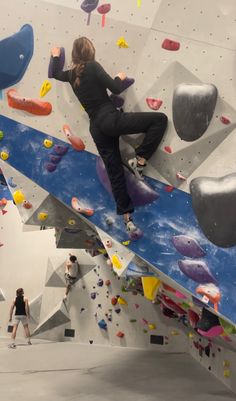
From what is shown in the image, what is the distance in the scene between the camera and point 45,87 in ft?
12.9

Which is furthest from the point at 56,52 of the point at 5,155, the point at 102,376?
the point at 102,376

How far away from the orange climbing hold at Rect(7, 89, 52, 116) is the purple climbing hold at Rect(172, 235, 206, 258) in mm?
1580

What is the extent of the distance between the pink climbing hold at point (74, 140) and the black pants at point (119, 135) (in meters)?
0.23

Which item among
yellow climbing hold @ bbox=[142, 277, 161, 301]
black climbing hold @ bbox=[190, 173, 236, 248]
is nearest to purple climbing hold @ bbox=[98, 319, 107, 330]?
yellow climbing hold @ bbox=[142, 277, 161, 301]

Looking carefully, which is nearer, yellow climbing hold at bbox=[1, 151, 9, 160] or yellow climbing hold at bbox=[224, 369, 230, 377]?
yellow climbing hold at bbox=[1, 151, 9, 160]

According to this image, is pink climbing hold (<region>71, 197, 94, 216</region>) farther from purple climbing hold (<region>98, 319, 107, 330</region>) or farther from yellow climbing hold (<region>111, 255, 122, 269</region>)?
purple climbing hold (<region>98, 319, 107, 330</region>)

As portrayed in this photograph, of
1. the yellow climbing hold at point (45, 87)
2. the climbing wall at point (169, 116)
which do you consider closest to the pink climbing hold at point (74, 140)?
the climbing wall at point (169, 116)

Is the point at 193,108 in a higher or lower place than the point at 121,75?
lower

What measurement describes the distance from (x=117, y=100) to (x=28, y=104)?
872 millimetres

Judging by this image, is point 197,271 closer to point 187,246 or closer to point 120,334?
point 187,246

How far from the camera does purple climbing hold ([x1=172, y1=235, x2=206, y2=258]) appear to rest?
3.29 metres

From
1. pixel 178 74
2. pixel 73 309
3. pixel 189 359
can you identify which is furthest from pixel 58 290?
pixel 178 74

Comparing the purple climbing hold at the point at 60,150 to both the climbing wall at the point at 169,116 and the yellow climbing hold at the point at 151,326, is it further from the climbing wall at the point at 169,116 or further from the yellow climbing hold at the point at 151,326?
the yellow climbing hold at the point at 151,326

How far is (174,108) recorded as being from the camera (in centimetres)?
336
